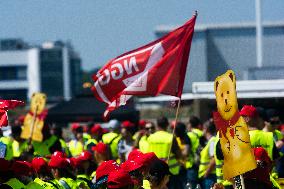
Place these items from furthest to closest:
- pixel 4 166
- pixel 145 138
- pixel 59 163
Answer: pixel 145 138 < pixel 59 163 < pixel 4 166

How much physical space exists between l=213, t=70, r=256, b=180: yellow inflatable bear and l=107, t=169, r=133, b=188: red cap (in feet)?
3.64

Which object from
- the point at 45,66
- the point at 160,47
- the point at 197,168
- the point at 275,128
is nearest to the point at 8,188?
the point at 160,47

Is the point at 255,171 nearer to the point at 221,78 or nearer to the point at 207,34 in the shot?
the point at 221,78

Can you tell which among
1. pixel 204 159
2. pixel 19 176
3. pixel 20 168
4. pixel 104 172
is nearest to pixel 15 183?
pixel 19 176

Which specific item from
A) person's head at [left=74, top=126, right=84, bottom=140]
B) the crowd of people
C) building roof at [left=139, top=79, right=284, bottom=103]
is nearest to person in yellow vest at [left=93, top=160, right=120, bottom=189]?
the crowd of people

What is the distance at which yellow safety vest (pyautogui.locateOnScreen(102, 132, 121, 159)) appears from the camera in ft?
56.9

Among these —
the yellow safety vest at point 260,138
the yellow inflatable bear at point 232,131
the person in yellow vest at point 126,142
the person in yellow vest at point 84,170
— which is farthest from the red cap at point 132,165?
the person in yellow vest at point 126,142

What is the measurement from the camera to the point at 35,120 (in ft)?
53.6

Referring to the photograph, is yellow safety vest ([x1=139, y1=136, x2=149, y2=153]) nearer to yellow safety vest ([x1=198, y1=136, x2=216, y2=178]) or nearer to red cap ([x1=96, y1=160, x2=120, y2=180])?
yellow safety vest ([x1=198, y1=136, x2=216, y2=178])

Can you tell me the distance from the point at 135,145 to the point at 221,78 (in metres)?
8.72

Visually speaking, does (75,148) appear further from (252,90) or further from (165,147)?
(252,90)

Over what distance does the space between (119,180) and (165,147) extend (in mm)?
6831

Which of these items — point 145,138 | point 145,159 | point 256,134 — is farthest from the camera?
point 145,138

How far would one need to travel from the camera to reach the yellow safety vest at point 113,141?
17331mm
